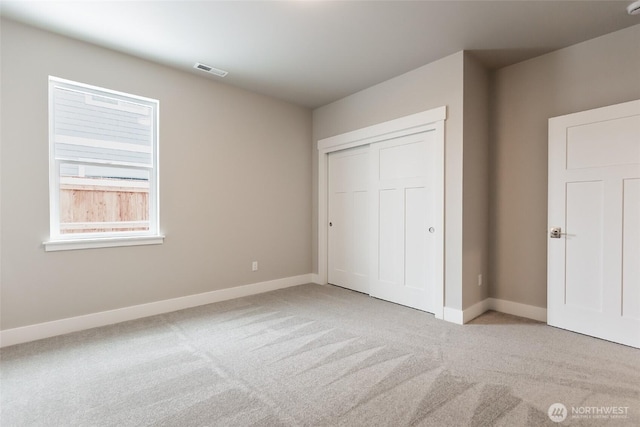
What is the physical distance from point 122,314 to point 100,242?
0.75 m

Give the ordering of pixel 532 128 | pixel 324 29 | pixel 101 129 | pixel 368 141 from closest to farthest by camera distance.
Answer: pixel 324 29 < pixel 101 129 < pixel 532 128 < pixel 368 141

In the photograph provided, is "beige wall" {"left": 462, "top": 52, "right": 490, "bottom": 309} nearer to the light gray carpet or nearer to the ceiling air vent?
the light gray carpet

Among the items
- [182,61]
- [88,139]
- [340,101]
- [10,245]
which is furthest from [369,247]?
[10,245]

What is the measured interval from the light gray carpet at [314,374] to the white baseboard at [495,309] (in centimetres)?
13

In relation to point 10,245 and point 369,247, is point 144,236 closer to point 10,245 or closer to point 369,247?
point 10,245

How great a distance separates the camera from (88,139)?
116 inches

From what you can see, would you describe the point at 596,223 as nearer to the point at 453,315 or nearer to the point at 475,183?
the point at 475,183

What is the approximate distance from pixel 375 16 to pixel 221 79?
2.00 m

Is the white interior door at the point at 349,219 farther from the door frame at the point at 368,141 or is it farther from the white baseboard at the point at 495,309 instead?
the white baseboard at the point at 495,309

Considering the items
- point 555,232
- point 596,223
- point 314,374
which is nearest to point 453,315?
point 555,232

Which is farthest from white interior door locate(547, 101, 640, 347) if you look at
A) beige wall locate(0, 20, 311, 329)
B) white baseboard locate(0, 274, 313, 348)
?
white baseboard locate(0, 274, 313, 348)

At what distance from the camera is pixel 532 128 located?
3160 mm

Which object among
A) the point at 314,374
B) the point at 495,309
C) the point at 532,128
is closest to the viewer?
the point at 314,374

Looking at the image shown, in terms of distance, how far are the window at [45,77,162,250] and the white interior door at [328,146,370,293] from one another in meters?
2.31
